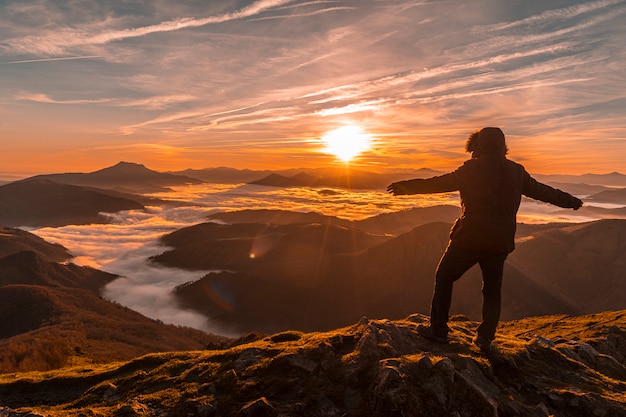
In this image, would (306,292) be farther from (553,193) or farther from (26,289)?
(553,193)

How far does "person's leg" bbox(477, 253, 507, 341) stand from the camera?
18.9 feet

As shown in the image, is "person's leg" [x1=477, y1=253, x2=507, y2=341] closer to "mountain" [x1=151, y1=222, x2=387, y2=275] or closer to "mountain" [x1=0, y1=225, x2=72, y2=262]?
"mountain" [x1=151, y1=222, x2=387, y2=275]

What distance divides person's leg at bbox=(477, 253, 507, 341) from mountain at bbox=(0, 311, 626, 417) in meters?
0.36

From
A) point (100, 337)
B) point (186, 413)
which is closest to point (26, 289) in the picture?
point (100, 337)

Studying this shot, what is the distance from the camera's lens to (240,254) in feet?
449

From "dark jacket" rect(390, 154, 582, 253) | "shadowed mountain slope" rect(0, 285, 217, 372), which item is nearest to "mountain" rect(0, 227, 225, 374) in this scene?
"shadowed mountain slope" rect(0, 285, 217, 372)

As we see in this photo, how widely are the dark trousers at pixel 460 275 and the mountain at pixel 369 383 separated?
15.3 inches

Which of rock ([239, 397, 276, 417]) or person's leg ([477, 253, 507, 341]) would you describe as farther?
person's leg ([477, 253, 507, 341])

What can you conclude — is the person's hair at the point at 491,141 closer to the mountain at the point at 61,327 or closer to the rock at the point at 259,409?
the rock at the point at 259,409

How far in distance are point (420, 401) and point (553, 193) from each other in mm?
3842

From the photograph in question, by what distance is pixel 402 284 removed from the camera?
89000mm

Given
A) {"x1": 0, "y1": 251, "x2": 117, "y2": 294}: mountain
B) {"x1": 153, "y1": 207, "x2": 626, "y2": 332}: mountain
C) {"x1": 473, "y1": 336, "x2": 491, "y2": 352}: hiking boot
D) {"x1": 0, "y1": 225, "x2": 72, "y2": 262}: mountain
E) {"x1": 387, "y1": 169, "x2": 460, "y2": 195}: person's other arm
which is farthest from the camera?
{"x1": 0, "y1": 225, "x2": 72, "y2": 262}: mountain

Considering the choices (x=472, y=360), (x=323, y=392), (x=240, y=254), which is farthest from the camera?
(x=240, y=254)

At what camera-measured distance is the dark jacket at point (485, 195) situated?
5.42m
